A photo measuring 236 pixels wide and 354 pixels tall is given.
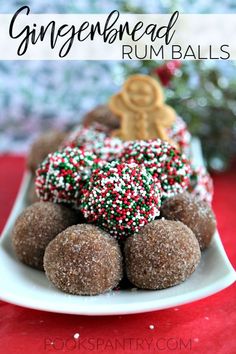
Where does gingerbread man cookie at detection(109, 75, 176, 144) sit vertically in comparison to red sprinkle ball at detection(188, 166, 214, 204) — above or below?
above

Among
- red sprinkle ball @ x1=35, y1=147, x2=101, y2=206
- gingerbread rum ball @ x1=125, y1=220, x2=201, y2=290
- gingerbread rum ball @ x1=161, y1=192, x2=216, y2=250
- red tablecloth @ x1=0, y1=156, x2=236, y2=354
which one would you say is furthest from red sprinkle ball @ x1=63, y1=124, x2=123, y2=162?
red tablecloth @ x1=0, y1=156, x2=236, y2=354

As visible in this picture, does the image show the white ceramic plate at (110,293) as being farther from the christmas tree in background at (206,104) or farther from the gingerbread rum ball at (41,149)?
the christmas tree in background at (206,104)

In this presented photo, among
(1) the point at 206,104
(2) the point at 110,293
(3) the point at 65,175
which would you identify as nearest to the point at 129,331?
(2) the point at 110,293

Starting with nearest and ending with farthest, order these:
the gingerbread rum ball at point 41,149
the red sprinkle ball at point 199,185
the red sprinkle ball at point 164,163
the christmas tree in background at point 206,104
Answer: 1. the red sprinkle ball at point 164,163
2. the red sprinkle ball at point 199,185
3. the gingerbread rum ball at point 41,149
4. the christmas tree in background at point 206,104

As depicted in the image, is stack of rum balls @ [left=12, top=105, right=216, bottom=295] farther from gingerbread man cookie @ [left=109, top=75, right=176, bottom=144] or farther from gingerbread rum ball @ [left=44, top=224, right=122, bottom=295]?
gingerbread man cookie @ [left=109, top=75, right=176, bottom=144]

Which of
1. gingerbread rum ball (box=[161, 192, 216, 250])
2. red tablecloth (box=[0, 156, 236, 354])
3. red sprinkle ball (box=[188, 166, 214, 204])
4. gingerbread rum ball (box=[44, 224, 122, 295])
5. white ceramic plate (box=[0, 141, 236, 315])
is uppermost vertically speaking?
red sprinkle ball (box=[188, 166, 214, 204])

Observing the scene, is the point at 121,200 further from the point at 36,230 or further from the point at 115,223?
the point at 36,230

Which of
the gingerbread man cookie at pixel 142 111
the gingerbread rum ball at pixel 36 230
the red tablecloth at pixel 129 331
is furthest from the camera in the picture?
the gingerbread man cookie at pixel 142 111

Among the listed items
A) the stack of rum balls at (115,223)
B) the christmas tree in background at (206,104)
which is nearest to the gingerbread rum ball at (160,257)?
the stack of rum balls at (115,223)
